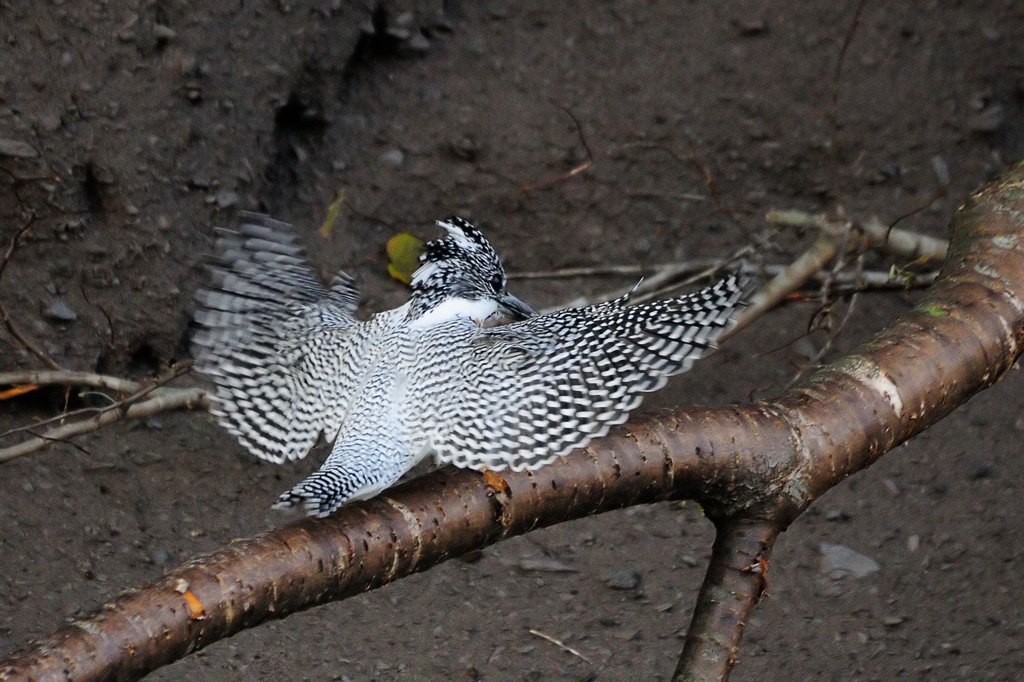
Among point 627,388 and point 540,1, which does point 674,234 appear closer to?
point 540,1

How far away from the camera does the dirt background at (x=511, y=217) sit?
345cm

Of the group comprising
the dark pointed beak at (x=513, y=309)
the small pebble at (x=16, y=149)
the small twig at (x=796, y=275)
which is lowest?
the dark pointed beak at (x=513, y=309)

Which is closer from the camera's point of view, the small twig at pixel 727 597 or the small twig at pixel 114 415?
the small twig at pixel 727 597

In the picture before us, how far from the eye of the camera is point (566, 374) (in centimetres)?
262

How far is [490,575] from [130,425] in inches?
54.1

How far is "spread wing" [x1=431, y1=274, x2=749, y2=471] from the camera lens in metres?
2.46

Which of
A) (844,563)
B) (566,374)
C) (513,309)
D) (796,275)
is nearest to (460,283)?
(513,309)

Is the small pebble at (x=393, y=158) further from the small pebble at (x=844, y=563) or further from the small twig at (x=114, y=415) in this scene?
the small pebble at (x=844, y=563)

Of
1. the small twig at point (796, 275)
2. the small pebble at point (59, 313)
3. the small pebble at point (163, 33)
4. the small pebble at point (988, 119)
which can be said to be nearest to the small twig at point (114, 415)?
the small pebble at point (59, 313)

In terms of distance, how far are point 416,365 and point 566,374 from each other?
41 centimetres

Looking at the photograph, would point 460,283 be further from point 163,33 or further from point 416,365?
point 163,33

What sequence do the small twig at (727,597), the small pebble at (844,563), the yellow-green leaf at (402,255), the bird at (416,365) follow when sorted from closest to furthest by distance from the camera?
1. the small twig at (727,597)
2. the bird at (416,365)
3. the small pebble at (844,563)
4. the yellow-green leaf at (402,255)

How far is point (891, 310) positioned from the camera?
14.7ft

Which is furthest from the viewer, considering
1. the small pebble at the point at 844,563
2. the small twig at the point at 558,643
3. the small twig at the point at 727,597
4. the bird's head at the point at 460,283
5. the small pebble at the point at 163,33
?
the small pebble at the point at 163,33
